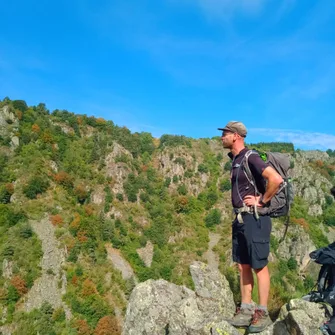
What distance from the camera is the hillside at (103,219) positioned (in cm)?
5812

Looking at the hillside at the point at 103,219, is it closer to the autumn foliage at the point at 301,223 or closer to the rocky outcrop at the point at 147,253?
the rocky outcrop at the point at 147,253

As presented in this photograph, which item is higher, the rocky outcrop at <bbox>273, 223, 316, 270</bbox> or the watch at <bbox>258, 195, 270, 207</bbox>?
the watch at <bbox>258, 195, 270, 207</bbox>

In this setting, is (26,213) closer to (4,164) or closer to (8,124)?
(4,164)

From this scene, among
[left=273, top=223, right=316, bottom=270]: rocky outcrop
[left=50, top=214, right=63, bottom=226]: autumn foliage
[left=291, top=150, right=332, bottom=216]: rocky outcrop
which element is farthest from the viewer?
[left=291, top=150, right=332, bottom=216]: rocky outcrop

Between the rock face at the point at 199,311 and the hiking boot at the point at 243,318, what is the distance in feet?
0.61

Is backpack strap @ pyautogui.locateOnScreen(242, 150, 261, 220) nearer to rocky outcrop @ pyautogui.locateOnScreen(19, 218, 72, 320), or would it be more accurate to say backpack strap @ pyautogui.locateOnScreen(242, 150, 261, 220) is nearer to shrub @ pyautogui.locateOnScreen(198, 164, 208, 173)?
rocky outcrop @ pyautogui.locateOnScreen(19, 218, 72, 320)

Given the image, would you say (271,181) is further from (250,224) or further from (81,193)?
(81,193)

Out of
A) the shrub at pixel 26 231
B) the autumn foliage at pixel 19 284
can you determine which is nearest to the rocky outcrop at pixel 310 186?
the shrub at pixel 26 231

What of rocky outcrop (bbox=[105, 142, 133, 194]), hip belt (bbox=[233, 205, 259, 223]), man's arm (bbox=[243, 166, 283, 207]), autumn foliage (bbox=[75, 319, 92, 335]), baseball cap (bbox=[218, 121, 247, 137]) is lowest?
autumn foliage (bbox=[75, 319, 92, 335])

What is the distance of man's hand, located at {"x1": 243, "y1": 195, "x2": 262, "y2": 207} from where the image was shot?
18.9 ft

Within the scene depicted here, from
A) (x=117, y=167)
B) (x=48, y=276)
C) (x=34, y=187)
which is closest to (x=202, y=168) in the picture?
(x=117, y=167)

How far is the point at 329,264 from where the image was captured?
5.65m

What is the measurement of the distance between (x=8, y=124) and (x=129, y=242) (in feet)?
177

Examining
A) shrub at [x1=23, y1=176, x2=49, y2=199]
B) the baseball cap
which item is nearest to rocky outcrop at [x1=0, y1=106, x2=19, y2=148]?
shrub at [x1=23, y1=176, x2=49, y2=199]
